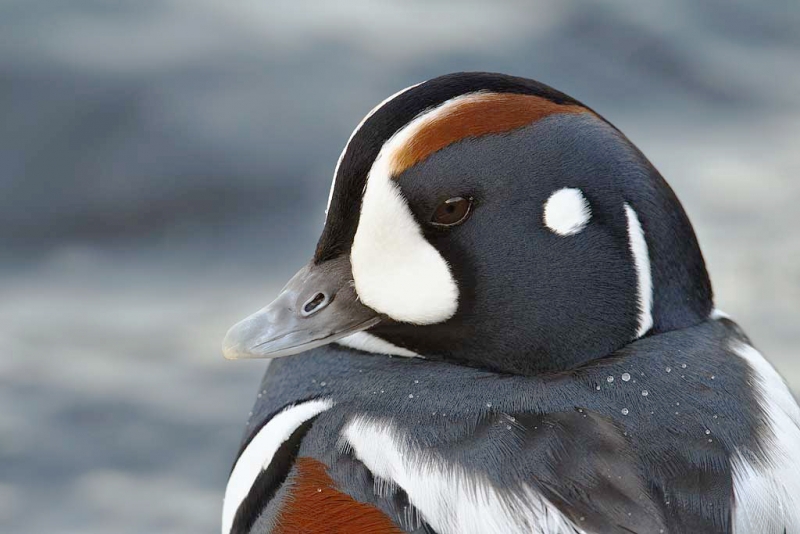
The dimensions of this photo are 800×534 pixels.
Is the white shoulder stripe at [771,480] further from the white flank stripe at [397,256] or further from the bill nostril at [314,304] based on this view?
the bill nostril at [314,304]

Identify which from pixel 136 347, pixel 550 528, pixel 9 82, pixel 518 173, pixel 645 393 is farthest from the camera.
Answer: pixel 9 82

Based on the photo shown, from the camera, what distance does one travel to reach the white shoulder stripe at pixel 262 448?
2.45 metres

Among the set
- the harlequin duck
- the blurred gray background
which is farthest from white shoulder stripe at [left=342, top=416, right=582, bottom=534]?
the blurred gray background

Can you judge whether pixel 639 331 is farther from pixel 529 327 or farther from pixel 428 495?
pixel 428 495

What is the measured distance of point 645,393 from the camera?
2.22m

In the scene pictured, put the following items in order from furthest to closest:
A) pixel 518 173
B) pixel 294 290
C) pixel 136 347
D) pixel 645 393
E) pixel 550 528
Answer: pixel 136 347 → pixel 294 290 → pixel 518 173 → pixel 645 393 → pixel 550 528

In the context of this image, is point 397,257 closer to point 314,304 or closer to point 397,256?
point 397,256

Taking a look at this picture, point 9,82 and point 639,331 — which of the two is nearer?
point 639,331

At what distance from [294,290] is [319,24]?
10.3 ft

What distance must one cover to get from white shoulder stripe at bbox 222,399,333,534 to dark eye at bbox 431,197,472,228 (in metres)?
0.43

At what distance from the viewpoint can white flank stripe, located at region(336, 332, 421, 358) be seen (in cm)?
253

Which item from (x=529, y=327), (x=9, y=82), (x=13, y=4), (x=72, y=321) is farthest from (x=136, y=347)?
(x=529, y=327)

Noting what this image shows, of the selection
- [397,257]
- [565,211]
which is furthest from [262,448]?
[565,211]

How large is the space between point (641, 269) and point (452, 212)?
0.40 m
